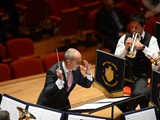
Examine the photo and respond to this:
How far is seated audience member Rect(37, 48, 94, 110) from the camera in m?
4.49

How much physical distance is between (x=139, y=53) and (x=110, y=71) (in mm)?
542

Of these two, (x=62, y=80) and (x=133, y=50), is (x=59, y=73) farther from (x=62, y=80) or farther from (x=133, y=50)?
(x=133, y=50)

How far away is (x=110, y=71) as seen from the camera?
15.9ft

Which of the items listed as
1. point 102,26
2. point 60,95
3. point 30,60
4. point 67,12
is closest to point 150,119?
point 60,95

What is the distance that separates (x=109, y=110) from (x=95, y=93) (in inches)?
20.1

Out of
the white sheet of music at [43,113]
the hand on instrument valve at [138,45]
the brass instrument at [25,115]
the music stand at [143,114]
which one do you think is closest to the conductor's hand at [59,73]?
the white sheet of music at [43,113]

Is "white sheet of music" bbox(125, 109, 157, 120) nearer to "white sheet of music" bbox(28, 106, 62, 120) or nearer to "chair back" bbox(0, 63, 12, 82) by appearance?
"white sheet of music" bbox(28, 106, 62, 120)

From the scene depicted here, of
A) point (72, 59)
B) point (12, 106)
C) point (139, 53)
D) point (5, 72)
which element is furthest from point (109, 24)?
point (12, 106)

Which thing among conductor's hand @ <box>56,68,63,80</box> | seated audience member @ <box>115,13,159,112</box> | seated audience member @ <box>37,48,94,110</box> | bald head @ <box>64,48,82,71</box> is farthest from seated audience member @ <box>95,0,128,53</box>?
Answer: conductor's hand @ <box>56,68,63,80</box>

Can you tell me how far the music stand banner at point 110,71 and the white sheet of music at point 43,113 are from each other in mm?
1034

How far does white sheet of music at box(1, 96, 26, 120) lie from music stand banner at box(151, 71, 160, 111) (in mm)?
1439

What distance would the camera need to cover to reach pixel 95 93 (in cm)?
577

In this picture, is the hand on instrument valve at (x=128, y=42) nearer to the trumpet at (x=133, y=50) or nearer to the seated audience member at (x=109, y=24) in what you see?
the trumpet at (x=133, y=50)

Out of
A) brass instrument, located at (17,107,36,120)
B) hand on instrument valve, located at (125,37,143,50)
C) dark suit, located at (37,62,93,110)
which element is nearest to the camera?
brass instrument, located at (17,107,36,120)
